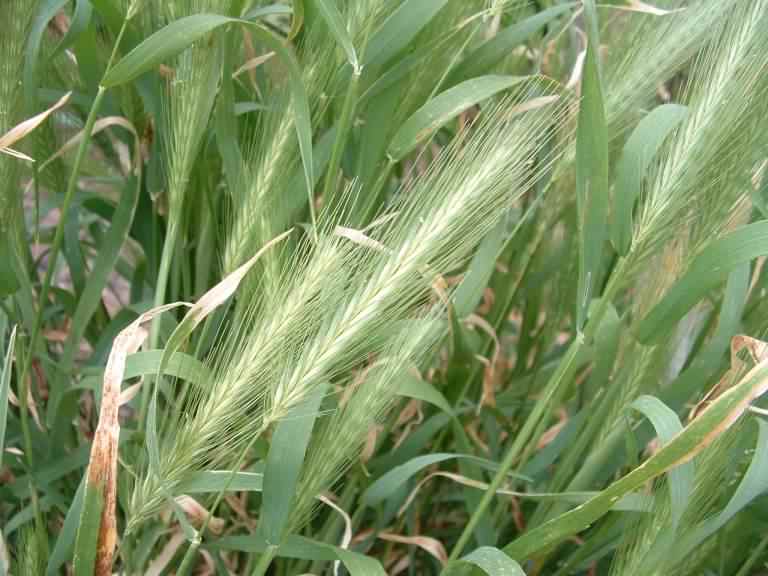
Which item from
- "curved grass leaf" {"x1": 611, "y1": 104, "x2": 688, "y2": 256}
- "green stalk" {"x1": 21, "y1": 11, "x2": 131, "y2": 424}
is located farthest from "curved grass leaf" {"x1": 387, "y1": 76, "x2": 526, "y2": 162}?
"green stalk" {"x1": 21, "y1": 11, "x2": 131, "y2": 424}

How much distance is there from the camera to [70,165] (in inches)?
42.0

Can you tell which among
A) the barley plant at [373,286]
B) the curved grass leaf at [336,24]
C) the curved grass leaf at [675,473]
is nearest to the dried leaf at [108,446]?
the barley plant at [373,286]

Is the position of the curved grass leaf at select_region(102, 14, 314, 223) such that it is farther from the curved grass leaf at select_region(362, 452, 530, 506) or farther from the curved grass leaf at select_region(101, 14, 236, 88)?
the curved grass leaf at select_region(362, 452, 530, 506)

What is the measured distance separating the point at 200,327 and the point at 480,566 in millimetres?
335

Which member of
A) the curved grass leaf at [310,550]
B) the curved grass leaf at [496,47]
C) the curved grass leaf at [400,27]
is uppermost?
the curved grass leaf at [400,27]

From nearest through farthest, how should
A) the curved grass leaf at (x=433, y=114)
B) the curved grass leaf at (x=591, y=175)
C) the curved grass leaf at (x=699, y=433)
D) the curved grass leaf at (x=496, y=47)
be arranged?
the curved grass leaf at (x=699, y=433) < the curved grass leaf at (x=591, y=175) < the curved grass leaf at (x=433, y=114) < the curved grass leaf at (x=496, y=47)

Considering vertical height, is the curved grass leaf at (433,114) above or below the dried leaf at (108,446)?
above

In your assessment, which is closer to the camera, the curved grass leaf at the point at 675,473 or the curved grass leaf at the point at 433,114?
the curved grass leaf at the point at 675,473

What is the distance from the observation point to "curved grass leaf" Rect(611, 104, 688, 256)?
72cm

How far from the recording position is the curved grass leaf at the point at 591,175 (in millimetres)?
698

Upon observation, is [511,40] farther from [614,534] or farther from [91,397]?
[91,397]

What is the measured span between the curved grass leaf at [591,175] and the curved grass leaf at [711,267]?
59 millimetres

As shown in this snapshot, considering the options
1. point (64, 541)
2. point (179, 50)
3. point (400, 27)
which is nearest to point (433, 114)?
point (400, 27)

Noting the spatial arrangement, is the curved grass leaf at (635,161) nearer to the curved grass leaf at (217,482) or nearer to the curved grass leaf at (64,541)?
the curved grass leaf at (217,482)
